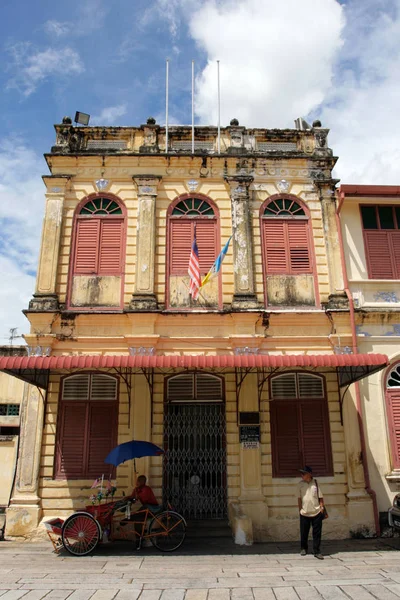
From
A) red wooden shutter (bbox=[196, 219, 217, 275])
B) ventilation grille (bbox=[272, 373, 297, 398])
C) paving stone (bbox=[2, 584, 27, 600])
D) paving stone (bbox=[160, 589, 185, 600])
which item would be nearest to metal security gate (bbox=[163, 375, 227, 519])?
ventilation grille (bbox=[272, 373, 297, 398])

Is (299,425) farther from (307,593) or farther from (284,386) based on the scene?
(307,593)

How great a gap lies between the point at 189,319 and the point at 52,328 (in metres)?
3.29

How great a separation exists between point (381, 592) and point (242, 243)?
7.71 m

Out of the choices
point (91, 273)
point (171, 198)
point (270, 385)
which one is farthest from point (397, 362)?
point (91, 273)

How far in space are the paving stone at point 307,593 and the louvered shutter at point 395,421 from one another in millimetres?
4850

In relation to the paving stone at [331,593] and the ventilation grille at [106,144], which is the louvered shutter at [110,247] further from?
the paving stone at [331,593]

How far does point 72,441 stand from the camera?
1023 cm

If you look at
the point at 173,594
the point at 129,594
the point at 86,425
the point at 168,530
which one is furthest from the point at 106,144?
the point at 173,594

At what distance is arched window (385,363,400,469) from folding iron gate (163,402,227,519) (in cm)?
390

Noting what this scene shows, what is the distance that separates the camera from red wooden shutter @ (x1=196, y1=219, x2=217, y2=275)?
37.7 ft

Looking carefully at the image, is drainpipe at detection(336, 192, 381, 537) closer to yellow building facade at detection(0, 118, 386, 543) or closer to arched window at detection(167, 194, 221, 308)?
yellow building facade at detection(0, 118, 386, 543)

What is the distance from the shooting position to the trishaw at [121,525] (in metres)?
8.31

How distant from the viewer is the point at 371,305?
438 inches

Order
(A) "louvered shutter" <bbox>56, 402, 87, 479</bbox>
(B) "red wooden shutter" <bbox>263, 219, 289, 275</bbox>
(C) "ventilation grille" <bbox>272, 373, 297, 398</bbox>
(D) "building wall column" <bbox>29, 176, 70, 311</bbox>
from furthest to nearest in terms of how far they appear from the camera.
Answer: (B) "red wooden shutter" <bbox>263, 219, 289, 275</bbox>, (D) "building wall column" <bbox>29, 176, 70, 311</bbox>, (C) "ventilation grille" <bbox>272, 373, 297, 398</bbox>, (A) "louvered shutter" <bbox>56, 402, 87, 479</bbox>
